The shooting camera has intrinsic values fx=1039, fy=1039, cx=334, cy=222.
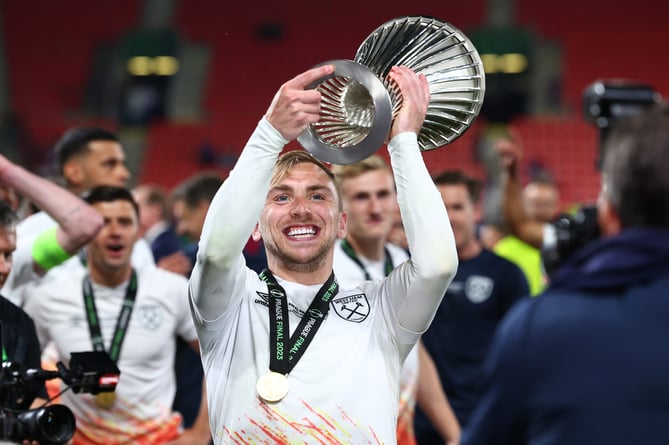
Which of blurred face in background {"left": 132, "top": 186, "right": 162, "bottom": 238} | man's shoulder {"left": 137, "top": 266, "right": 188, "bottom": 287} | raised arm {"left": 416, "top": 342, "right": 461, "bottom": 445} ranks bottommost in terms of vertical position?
raised arm {"left": 416, "top": 342, "right": 461, "bottom": 445}

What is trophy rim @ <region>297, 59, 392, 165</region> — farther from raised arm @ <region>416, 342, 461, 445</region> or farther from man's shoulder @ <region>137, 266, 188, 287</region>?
raised arm @ <region>416, 342, 461, 445</region>

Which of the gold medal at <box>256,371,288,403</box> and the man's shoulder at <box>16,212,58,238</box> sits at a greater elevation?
the man's shoulder at <box>16,212,58,238</box>

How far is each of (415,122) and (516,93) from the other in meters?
16.2

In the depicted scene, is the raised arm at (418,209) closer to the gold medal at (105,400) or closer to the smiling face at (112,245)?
the gold medal at (105,400)

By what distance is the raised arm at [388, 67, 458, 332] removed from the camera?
2920 mm

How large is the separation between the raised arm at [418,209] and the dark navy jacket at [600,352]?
85cm

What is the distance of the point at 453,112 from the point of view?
3152 millimetres

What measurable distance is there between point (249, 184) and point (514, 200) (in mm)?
3786

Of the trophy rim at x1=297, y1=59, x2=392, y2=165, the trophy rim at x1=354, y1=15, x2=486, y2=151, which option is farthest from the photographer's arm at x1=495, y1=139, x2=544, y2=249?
the trophy rim at x1=297, y1=59, x2=392, y2=165

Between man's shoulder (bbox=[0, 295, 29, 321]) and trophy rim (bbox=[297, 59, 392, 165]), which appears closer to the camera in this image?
trophy rim (bbox=[297, 59, 392, 165])

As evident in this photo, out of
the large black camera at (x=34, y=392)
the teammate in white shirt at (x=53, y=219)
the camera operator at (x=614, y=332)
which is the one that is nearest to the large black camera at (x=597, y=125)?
the camera operator at (x=614, y=332)

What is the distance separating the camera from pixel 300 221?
310cm

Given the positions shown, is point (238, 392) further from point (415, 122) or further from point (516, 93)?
point (516, 93)

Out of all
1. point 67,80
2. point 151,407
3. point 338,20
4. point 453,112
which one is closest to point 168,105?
point 67,80
